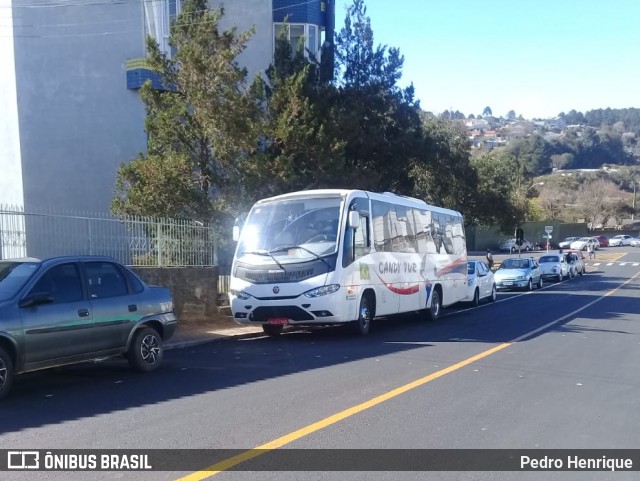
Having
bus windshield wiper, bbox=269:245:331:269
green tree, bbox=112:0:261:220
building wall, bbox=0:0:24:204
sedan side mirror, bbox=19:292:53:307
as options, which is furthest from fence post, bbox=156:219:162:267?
building wall, bbox=0:0:24:204

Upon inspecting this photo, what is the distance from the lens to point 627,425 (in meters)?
A: 7.73

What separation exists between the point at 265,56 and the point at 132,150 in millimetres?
8653

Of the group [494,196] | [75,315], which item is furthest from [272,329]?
[494,196]

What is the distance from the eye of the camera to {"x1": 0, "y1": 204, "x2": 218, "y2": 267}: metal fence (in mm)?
13992

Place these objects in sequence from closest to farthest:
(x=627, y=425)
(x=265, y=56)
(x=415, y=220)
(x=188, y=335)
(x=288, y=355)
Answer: (x=627, y=425), (x=288, y=355), (x=188, y=335), (x=415, y=220), (x=265, y=56)

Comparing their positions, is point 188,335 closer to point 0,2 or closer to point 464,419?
point 464,419

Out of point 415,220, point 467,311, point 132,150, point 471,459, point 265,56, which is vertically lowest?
point 467,311

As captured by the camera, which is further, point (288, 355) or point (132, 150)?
point (132, 150)

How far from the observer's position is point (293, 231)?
591 inches

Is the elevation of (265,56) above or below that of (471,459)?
above

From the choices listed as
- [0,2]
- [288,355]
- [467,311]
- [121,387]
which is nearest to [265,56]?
[0,2]

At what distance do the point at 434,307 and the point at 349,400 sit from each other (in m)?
11.6

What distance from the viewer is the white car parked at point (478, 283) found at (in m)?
24.9

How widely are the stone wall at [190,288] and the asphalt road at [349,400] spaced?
99.8 inches
